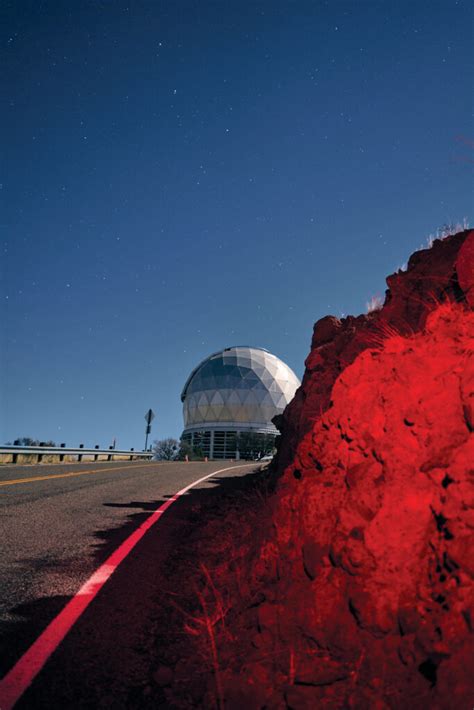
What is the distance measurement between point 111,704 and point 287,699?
34.6 inches

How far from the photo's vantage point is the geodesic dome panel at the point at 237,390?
52.2 m

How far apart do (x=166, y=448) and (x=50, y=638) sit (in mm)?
49851

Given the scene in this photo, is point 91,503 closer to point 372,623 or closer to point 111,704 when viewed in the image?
point 111,704

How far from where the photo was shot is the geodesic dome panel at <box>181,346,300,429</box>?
171 ft

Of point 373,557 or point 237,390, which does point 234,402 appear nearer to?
point 237,390

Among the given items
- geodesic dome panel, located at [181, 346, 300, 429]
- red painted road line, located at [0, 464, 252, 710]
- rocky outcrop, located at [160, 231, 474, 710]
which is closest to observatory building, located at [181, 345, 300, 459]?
geodesic dome panel, located at [181, 346, 300, 429]

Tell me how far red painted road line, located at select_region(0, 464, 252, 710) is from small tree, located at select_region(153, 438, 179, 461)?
47.2 meters

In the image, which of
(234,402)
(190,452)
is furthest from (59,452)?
(234,402)

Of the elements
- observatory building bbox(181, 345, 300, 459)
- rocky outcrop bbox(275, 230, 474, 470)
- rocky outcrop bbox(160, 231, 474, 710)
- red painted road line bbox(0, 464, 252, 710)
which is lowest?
red painted road line bbox(0, 464, 252, 710)

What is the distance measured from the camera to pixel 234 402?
2061 inches

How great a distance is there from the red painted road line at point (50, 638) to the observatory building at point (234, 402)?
43.4 meters

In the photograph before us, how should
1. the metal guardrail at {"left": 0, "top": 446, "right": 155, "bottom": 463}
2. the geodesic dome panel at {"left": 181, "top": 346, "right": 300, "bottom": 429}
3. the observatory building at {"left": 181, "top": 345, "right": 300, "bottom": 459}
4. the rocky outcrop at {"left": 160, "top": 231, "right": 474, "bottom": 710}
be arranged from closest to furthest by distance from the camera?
1. the rocky outcrop at {"left": 160, "top": 231, "right": 474, "bottom": 710}
2. the metal guardrail at {"left": 0, "top": 446, "right": 155, "bottom": 463}
3. the observatory building at {"left": 181, "top": 345, "right": 300, "bottom": 459}
4. the geodesic dome panel at {"left": 181, "top": 346, "right": 300, "bottom": 429}

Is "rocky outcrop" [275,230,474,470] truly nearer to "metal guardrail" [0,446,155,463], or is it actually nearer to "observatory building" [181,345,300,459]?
"metal guardrail" [0,446,155,463]

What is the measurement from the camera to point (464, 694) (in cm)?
179
